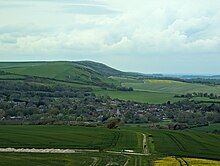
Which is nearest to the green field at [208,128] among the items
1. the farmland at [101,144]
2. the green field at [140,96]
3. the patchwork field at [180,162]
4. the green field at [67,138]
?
the farmland at [101,144]

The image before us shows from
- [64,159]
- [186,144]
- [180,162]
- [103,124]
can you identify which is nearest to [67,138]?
[186,144]

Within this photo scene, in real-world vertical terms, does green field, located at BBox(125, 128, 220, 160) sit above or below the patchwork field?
below

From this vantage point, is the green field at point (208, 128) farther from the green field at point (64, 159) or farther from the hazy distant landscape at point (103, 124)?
the green field at point (64, 159)

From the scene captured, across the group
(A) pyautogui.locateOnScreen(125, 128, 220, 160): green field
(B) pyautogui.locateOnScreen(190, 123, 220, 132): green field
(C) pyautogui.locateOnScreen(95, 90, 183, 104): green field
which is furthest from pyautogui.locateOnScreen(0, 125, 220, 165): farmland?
(C) pyautogui.locateOnScreen(95, 90, 183, 104): green field

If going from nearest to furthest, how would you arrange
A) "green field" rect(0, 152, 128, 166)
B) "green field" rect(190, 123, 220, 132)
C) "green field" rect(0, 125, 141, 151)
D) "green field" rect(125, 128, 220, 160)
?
"green field" rect(0, 152, 128, 166), "green field" rect(125, 128, 220, 160), "green field" rect(0, 125, 141, 151), "green field" rect(190, 123, 220, 132)

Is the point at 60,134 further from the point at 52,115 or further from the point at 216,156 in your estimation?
the point at 52,115

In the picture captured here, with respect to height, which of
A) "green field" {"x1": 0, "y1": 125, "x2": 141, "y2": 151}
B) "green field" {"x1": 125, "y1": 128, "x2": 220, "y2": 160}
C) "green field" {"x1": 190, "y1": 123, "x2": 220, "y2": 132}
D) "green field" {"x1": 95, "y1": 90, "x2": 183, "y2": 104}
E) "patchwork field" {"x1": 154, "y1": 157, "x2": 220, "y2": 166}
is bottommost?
"green field" {"x1": 190, "y1": 123, "x2": 220, "y2": 132}

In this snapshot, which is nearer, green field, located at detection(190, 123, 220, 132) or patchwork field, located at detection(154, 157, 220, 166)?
patchwork field, located at detection(154, 157, 220, 166)

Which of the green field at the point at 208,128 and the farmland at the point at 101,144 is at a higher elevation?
the farmland at the point at 101,144

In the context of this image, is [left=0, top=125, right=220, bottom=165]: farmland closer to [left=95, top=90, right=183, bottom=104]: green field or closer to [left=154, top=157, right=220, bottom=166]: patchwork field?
[left=154, top=157, right=220, bottom=166]: patchwork field

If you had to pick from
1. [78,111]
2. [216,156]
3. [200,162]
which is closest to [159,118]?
[78,111]

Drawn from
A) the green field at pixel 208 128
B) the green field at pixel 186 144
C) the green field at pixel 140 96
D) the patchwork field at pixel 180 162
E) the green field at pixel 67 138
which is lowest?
the green field at pixel 208 128
